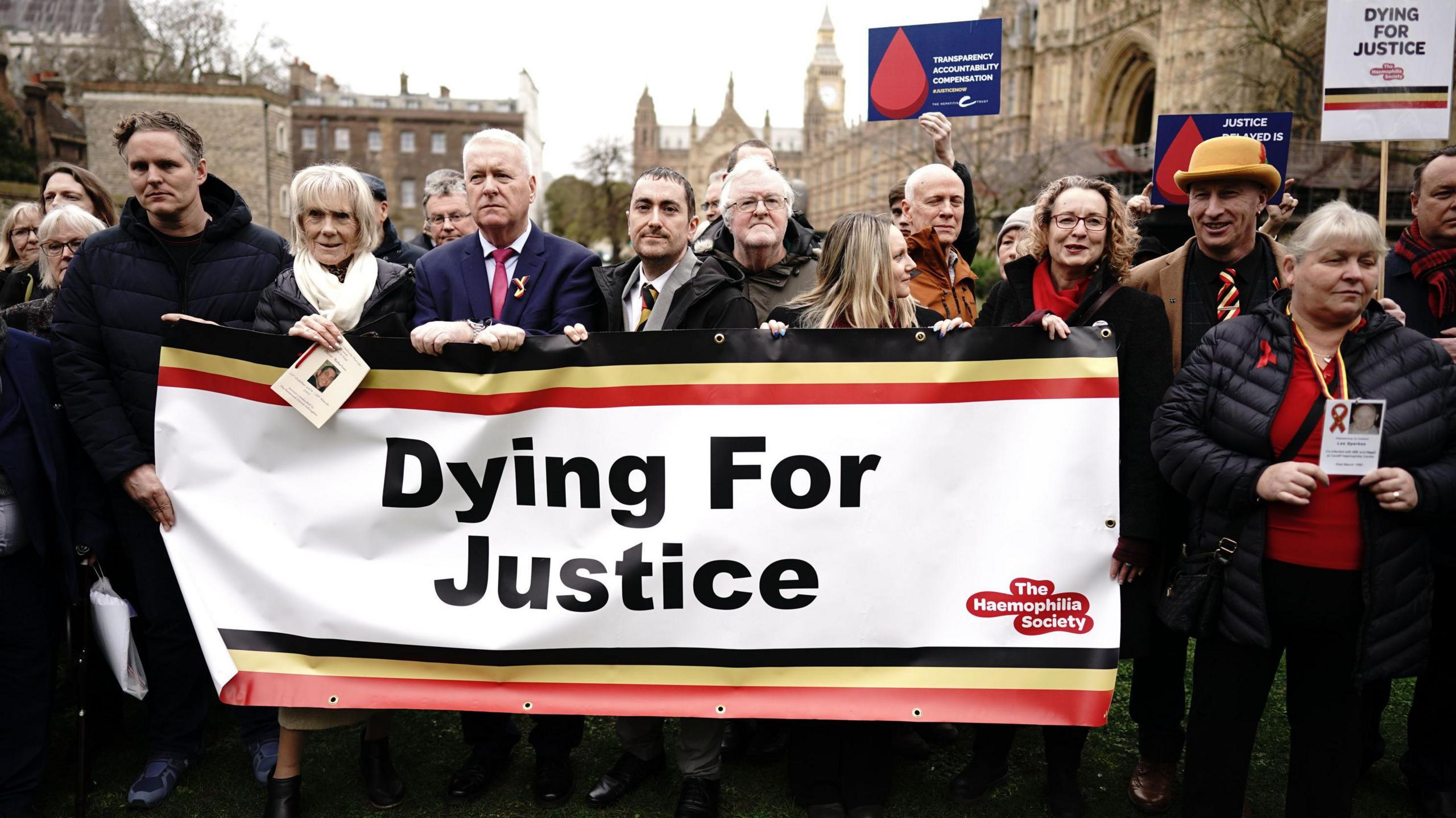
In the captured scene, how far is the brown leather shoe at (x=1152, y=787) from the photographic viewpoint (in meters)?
3.39

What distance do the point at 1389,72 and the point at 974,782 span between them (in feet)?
13.3

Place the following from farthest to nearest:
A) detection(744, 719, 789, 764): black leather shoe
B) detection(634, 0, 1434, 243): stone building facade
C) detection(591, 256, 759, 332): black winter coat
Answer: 1. detection(634, 0, 1434, 243): stone building facade
2. detection(744, 719, 789, 764): black leather shoe
3. detection(591, 256, 759, 332): black winter coat

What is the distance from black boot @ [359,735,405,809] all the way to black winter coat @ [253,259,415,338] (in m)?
1.57

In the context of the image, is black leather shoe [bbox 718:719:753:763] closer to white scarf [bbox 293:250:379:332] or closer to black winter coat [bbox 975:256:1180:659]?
black winter coat [bbox 975:256:1180:659]

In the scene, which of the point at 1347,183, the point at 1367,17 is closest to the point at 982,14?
the point at 1347,183

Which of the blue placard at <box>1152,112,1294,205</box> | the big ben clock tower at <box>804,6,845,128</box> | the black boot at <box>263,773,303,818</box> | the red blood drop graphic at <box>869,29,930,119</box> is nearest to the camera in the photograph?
the black boot at <box>263,773,303,818</box>

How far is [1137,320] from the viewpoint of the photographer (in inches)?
123

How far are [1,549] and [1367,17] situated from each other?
633cm

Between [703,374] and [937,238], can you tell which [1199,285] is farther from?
[703,374]

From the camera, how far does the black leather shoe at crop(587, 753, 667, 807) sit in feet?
11.3

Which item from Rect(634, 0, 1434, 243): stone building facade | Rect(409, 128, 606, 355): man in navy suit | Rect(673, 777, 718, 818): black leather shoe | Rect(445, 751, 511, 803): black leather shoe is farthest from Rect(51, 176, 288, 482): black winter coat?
Rect(634, 0, 1434, 243): stone building facade

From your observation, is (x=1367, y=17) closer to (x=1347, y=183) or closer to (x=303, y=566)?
(x=303, y=566)

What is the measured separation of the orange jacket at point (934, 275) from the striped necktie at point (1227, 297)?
1.11 meters

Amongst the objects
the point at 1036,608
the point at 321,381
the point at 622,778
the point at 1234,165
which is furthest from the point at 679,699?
the point at 1234,165
